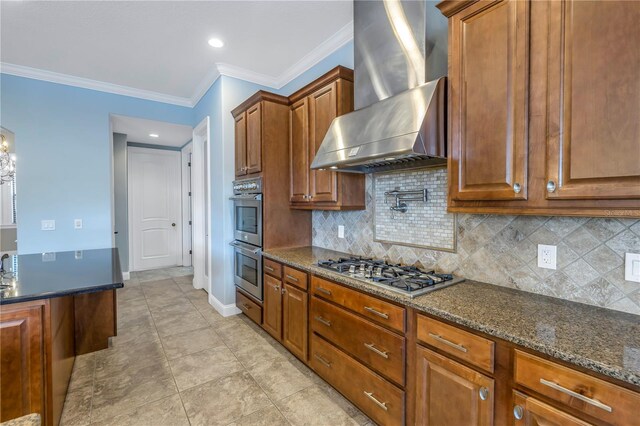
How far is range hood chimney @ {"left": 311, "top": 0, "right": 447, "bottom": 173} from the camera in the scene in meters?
1.67

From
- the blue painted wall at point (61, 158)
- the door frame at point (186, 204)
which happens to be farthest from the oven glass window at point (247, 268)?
the door frame at point (186, 204)

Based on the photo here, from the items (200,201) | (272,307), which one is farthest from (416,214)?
(200,201)

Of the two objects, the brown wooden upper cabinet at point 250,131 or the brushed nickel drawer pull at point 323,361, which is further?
the brown wooden upper cabinet at point 250,131

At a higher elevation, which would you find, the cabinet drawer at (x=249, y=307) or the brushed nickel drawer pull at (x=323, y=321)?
the brushed nickel drawer pull at (x=323, y=321)

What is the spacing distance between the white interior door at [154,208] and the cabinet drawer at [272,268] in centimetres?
419

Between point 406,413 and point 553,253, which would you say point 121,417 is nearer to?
point 406,413

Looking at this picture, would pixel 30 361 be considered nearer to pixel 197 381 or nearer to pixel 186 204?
pixel 197 381

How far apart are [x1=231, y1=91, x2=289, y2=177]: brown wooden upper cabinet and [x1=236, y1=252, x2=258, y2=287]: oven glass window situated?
3.07 ft

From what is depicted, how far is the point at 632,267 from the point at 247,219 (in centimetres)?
292

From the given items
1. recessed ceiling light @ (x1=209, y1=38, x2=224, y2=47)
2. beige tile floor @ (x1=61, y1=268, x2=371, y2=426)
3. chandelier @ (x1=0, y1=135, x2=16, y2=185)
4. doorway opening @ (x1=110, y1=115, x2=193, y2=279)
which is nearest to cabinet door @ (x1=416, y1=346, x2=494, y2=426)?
beige tile floor @ (x1=61, y1=268, x2=371, y2=426)

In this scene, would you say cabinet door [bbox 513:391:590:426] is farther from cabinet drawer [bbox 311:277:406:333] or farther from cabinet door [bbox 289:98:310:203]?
cabinet door [bbox 289:98:310:203]

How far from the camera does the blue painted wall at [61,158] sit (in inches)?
138

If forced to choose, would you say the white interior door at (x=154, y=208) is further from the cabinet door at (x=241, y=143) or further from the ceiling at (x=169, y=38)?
the cabinet door at (x=241, y=143)

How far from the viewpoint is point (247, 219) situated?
3.26 metres
